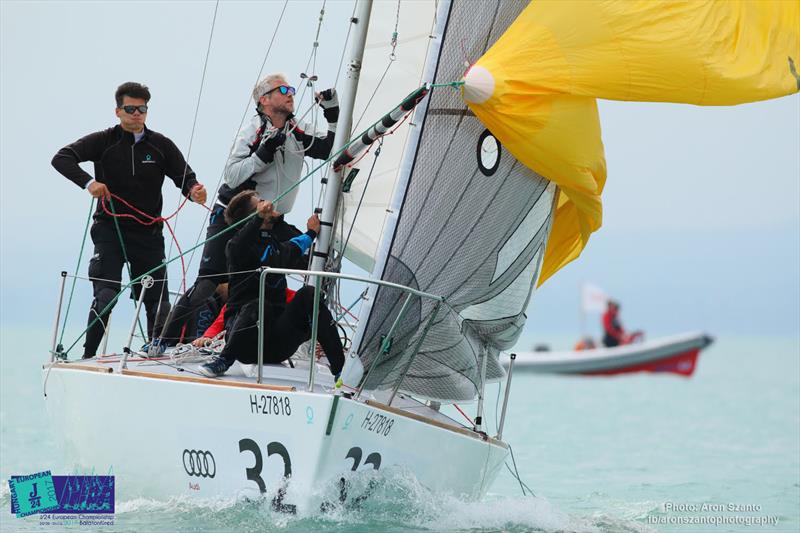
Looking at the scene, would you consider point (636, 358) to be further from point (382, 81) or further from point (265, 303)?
point (265, 303)

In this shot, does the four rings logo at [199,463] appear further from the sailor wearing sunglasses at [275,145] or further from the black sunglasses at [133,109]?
the black sunglasses at [133,109]

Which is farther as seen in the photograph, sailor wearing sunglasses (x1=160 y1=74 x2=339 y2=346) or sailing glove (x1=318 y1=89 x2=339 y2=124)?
sailing glove (x1=318 y1=89 x2=339 y2=124)

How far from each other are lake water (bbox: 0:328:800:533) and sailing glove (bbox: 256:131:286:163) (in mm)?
2243

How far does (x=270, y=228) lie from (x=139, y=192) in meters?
1.47

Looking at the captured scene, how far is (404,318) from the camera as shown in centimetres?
606

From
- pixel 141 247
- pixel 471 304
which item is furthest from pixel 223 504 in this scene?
pixel 141 247

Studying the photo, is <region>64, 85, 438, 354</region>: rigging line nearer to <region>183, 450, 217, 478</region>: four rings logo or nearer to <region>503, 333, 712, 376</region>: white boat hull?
<region>183, 450, 217, 478</region>: four rings logo

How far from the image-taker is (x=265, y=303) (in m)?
6.05

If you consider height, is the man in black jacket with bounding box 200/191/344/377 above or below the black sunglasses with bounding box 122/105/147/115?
below

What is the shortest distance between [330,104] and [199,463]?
286 cm

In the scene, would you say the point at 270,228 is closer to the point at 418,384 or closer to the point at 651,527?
the point at 418,384

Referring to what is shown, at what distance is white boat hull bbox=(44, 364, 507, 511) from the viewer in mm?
5297

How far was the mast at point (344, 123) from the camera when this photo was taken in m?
6.97

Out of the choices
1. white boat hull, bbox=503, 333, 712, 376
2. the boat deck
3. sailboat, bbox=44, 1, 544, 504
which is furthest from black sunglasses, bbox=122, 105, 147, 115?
white boat hull, bbox=503, 333, 712, 376
